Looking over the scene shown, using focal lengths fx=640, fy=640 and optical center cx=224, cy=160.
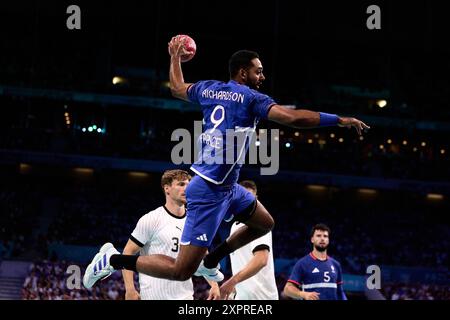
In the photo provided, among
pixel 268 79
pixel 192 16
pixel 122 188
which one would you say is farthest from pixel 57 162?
pixel 268 79

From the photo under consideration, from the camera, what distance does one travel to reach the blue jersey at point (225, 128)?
6.22 meters

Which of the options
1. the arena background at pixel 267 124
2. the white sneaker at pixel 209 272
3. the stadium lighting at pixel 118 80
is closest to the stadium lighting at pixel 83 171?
the arena background at pixel 267 124

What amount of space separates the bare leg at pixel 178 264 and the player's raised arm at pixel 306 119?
153cm

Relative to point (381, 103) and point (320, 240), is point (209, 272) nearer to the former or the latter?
point (320, 240)

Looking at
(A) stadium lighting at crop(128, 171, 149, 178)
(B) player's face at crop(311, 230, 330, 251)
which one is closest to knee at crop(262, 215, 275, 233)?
(B) player's face at crop(311, 230, 330, 251)

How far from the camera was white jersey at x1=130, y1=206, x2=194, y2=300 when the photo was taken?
775 centimetres

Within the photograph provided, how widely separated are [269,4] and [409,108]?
10932mm

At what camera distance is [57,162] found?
34.8 meters

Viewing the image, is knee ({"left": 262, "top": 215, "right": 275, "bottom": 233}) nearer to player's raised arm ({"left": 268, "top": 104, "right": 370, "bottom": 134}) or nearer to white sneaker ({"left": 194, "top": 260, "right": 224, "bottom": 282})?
white sneaker ({"left": 194, "top": 260, "right": 224, "bottom": 282})

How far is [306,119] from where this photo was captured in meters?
5.86

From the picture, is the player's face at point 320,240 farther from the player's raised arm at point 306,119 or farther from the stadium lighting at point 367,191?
the stadium lighting at point 367,191

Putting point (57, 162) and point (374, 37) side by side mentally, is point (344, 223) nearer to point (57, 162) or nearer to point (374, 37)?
point (374, 37)

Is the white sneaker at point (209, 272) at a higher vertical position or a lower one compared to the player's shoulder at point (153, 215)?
lower

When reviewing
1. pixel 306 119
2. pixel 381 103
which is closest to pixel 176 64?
pixel 306 119
